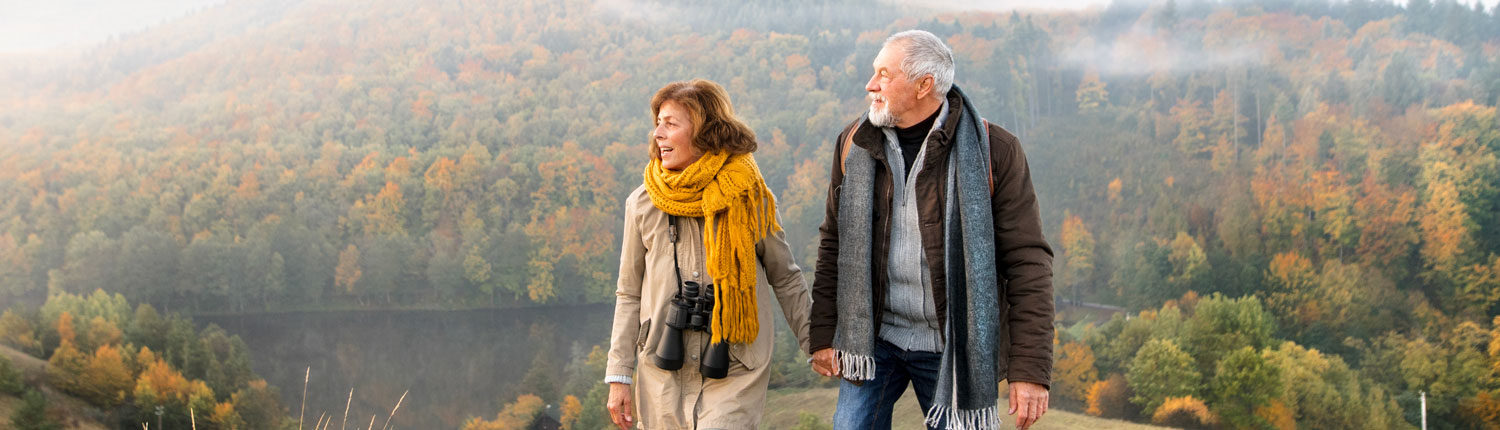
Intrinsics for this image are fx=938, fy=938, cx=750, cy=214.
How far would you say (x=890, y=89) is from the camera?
8.20ft

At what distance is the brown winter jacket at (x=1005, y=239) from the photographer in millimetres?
2359

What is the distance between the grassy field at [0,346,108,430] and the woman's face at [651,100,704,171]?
1198cm

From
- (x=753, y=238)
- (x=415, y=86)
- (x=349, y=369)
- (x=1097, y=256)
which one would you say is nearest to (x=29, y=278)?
(x=349, y=369)

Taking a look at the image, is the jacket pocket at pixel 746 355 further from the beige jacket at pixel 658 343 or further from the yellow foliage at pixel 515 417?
the yellow foliage at pixel 515 417

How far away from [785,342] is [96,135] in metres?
10.9

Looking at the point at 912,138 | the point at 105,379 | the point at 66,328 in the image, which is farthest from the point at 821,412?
the point at 66,328

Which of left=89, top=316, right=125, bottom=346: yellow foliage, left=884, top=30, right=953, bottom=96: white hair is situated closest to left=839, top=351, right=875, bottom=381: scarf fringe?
left=884, top=30, right=953, bottom=96: white hair

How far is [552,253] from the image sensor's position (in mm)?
14781

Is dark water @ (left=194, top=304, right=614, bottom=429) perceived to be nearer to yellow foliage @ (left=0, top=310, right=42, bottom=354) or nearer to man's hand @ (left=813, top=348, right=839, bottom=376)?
yellow foliage @ (left=0, top=310, right=42, bottom=354)

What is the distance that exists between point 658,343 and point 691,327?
117 mm

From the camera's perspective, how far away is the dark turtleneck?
8.43 feet

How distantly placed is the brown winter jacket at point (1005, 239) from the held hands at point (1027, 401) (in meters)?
0.02

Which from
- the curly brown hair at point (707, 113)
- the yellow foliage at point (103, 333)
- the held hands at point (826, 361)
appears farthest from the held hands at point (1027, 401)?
the yellow foliage at point (103, 333)

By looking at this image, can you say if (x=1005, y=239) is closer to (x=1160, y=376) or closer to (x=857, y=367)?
(x=857, y=367)
